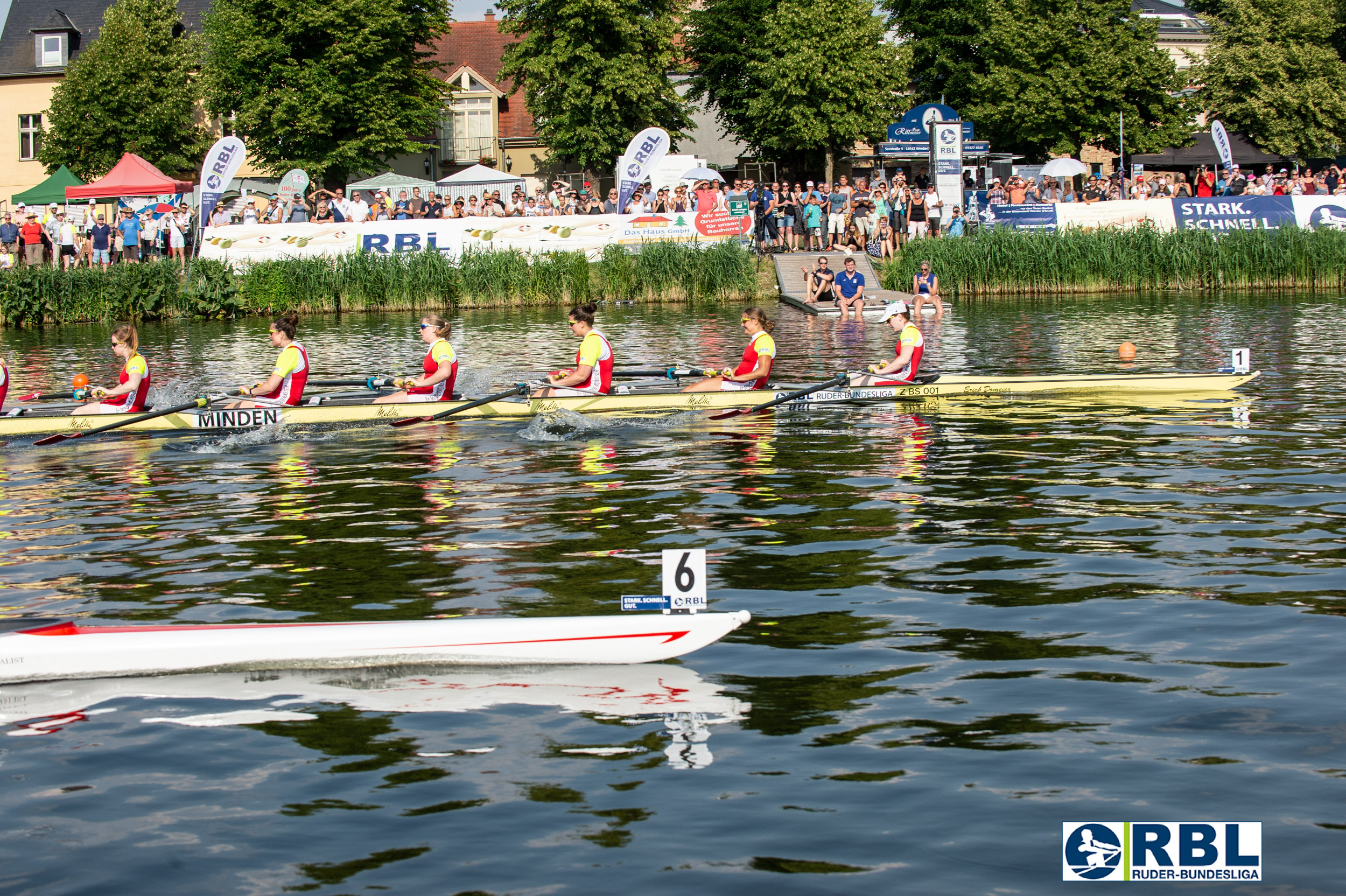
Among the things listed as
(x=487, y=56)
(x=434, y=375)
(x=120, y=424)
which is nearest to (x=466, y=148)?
(x=487, y=56)

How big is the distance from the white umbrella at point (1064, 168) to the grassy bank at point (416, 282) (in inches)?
493

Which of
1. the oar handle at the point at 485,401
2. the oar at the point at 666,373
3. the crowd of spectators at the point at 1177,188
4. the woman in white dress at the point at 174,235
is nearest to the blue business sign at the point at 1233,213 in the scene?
the crowd of spectators at the point at 1177,188

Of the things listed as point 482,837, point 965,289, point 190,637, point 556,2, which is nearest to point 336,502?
point 190,637

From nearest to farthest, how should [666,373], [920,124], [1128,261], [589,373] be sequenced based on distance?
1. [589,373]
2. [666,373]
3. [1128,261]
4. [920,124]

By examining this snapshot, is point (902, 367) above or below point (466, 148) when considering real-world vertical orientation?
below

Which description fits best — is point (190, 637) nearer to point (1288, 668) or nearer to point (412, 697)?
Answer: point (412, 697)

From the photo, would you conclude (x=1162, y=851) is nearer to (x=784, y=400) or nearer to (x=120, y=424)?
(x=784, y=400)

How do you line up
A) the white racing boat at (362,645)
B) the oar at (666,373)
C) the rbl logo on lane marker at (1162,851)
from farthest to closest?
the oar at (666,373), the white racing boat at (362,645), the rbl logo on lane marker at (1162,851)

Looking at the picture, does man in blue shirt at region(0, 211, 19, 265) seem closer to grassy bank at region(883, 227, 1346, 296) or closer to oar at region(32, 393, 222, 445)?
oar at region(32, 393, 222, 445)

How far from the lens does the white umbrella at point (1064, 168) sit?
39312mm

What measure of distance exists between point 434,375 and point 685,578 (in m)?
9.04

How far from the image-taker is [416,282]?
3150 cm

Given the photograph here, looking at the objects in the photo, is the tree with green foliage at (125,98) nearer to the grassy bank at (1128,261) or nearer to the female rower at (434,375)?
the grassy bank at (1128,261)

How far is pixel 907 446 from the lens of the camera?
537 inches
